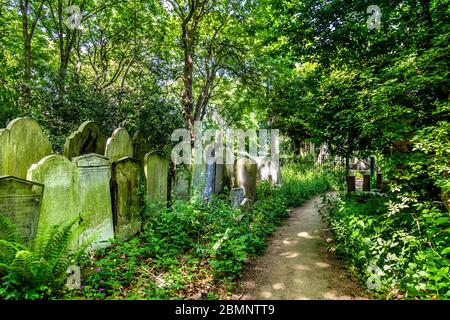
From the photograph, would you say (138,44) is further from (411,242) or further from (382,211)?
(411,242)

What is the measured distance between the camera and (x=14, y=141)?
15.1ft

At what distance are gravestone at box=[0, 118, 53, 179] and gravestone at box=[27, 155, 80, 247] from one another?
119cm

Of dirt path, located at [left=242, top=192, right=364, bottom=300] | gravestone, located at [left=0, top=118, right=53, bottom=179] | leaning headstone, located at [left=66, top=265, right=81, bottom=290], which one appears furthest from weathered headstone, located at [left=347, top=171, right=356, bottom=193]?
gravestone, located at [left=0, top=118, right=53, bottom=179]

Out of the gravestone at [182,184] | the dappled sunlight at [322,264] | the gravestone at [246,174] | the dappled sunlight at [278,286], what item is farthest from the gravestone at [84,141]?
the dappled sunlight at [322,264]

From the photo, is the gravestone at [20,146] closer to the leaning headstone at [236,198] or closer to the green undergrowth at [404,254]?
the leaning headstone at [236,198]

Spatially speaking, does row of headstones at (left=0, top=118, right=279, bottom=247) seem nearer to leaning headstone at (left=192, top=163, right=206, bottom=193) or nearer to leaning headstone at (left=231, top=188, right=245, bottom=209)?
leaning headstone at (left=231, top=188, right=245, bottom=209)

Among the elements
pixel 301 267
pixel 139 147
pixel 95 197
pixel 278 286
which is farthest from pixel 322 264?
pixel 139 147

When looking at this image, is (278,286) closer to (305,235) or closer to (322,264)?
(322,264)

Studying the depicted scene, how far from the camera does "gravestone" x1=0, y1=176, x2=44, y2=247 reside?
338 centimetres

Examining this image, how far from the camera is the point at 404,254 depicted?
340 centimetres
